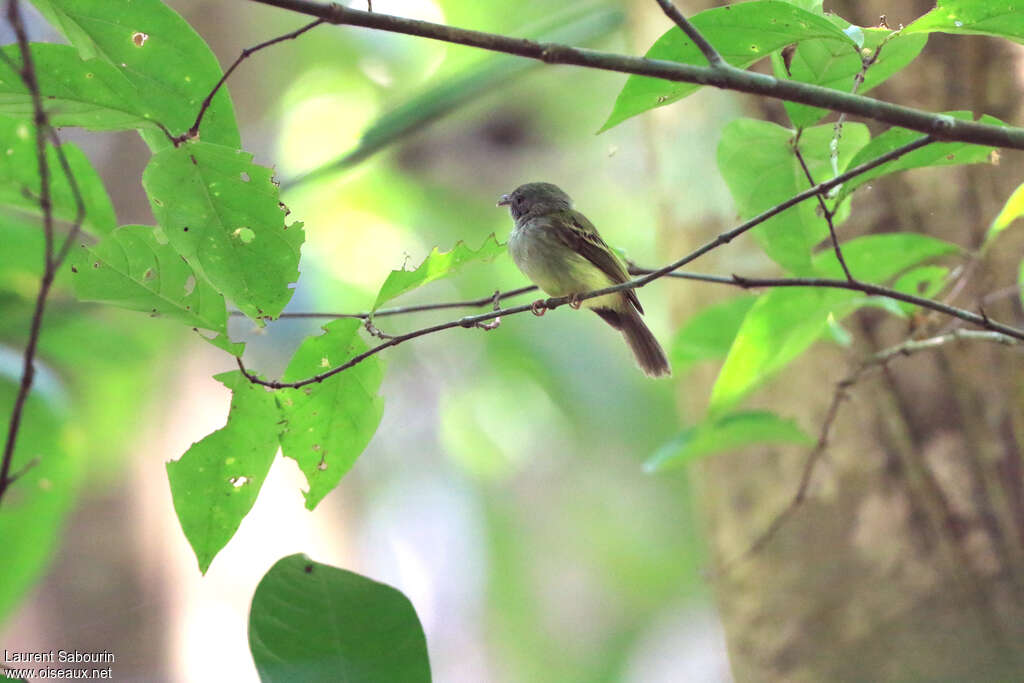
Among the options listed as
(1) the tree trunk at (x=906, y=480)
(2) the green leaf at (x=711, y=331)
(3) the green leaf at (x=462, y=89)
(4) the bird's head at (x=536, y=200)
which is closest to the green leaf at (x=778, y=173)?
(2) the green leaf at (x=711, y=331)

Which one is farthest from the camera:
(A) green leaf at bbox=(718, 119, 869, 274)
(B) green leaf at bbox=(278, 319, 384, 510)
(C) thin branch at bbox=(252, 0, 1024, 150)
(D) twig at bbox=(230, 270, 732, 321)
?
(A) green leaf at bbox=(718, 119, 869, 274)

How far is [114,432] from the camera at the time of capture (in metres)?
5.55

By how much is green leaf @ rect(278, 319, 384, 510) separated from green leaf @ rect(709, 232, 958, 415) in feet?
2.91

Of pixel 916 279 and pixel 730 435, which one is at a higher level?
pixel 916 279

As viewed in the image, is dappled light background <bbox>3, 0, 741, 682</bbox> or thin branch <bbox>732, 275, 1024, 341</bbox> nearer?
thin branch <bbox>732, 275, 1024, 341</bbox>

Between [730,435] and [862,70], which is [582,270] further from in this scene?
[862,70]

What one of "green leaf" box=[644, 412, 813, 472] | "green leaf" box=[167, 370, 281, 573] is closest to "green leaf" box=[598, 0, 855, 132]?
"green leaf" box=[167, 370, 281, 573]

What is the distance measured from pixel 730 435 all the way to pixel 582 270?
1.06 metres

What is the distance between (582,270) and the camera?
330 cm

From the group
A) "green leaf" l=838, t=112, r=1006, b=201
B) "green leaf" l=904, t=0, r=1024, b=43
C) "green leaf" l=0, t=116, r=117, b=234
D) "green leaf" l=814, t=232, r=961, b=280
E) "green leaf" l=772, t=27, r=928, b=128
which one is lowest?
"green leaf" l=838, t=112, r=1006, b=201

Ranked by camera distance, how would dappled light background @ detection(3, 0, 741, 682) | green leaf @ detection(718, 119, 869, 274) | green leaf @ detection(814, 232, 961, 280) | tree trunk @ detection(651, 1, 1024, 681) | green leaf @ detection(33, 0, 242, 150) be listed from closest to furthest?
1. green leaf @ detection(33, 0, 242, 150)
2. green leaf @ detection(718, 119, 869, 274)
3. green leaf @ detection(814, 232, 961, 280)
4. tree trunk @ detection(651, 1, 1024, 681)
5. dappled light background @ detection(3, 0, 741, 682)

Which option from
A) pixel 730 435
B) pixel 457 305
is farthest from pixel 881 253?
pixel 457 305

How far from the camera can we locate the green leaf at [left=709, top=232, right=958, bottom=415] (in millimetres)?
2045

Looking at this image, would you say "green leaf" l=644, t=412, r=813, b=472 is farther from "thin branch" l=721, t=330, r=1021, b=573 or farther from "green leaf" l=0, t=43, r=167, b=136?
"green leaf" l=0, t=43, r=167, b=136
